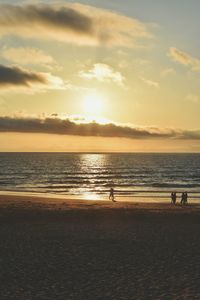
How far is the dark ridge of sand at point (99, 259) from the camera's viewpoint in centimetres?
1241

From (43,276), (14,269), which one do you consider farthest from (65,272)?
(14,269)

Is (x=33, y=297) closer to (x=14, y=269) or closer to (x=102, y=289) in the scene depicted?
(x=102, y=289)

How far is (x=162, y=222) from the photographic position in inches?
1057

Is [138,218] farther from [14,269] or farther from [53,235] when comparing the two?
[14,269]

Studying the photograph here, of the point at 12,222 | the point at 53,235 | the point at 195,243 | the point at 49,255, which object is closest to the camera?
the point at 49,255

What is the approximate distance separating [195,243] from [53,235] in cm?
725

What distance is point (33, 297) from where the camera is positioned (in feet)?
38.8

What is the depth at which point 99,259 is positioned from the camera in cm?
1639

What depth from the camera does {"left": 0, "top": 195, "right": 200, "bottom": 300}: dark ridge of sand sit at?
40.7 ft

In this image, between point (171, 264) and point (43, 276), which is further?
point (171, 264)

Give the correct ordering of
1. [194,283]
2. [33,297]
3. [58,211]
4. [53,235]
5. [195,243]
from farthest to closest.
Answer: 1. [58,211]
2. [53,235]
3. [195,243]
4. [194,283]
5. [33,297]

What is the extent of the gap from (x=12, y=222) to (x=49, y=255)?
9.81m

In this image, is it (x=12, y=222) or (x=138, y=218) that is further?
(x=138, y=218)

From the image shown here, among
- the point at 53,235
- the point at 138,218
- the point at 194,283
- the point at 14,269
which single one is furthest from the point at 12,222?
the point at 194,283
